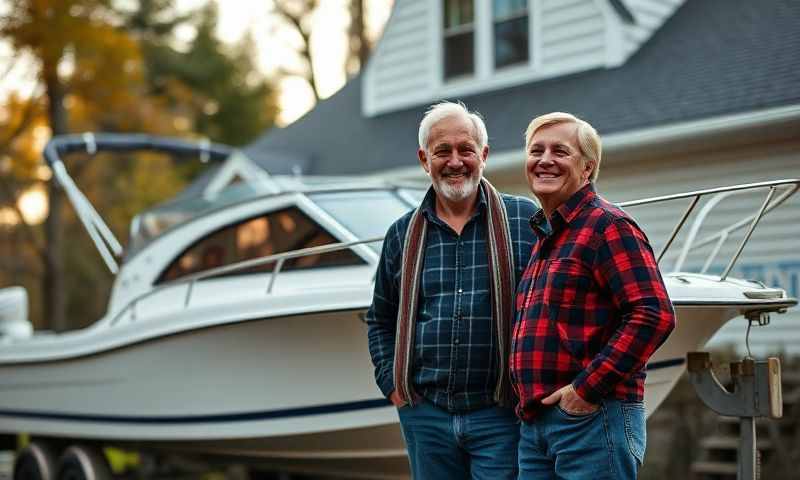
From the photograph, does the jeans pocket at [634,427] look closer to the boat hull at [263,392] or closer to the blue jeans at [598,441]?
the blue jeans at [598,441]

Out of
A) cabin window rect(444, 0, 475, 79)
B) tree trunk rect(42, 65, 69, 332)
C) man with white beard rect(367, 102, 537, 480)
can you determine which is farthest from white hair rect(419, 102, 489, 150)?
tree trunk rect(42, 65, 69, 332)

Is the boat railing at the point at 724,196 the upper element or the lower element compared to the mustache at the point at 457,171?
lower

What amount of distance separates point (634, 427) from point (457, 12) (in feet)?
30.6

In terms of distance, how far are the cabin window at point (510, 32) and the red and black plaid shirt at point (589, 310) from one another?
818 cm

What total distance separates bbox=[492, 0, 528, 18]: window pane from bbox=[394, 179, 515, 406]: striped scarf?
7.88 meters

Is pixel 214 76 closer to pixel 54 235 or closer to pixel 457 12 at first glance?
pixel 54 235

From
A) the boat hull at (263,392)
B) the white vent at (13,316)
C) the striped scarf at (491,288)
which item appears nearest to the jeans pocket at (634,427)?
the striped scarf at (491,288)

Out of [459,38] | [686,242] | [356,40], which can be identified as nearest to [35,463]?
[686,242]

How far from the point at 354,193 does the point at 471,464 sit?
10.5ft

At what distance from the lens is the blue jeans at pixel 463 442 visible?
136 inches

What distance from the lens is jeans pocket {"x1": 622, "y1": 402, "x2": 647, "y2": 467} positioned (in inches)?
121

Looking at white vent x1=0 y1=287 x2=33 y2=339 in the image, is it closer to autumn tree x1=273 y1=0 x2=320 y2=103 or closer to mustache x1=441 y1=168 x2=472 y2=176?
mustache x1=441 y1=168 x2=472 y2=176

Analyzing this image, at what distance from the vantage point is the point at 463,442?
3498 millimetres

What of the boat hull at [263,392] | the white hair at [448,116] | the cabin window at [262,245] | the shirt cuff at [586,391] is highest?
the white hair at [448,116]
